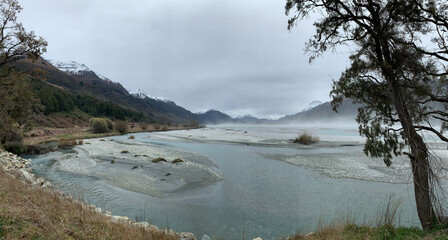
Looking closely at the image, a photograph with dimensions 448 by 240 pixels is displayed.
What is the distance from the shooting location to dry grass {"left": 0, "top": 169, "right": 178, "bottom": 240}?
4.52 metres

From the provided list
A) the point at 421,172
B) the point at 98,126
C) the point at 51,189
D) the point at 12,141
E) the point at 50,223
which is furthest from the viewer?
the point at 98,126

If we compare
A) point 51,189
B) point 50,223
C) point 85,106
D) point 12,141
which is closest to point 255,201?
point 50,223

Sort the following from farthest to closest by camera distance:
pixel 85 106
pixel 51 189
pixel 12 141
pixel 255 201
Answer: pixel 85 106 → pixel 12 141 → pixel 255 201 → pixel 51 189

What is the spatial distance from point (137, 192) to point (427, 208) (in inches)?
567

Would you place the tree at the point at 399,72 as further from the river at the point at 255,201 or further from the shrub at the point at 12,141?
the shrub at the point at 12,141

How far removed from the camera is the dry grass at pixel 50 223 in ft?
14.8

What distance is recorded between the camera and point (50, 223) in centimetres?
483

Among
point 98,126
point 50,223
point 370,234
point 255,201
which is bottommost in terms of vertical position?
point 255,201

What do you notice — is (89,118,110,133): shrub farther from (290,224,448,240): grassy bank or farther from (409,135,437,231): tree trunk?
(409,135,437,231): tree trunk

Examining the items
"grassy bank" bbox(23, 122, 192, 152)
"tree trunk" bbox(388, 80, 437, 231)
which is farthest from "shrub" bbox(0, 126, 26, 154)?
"tree trunk" bbox(388, 80, 437, 231)

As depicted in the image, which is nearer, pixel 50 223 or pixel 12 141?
pixel 50 223

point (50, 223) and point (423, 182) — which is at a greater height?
point (423, 182)

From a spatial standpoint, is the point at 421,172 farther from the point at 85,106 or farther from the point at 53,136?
the point at 85,106

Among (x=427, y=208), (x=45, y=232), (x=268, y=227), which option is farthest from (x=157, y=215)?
(x=427, y=208)
